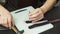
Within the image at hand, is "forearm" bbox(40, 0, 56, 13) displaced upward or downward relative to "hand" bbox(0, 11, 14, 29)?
upward

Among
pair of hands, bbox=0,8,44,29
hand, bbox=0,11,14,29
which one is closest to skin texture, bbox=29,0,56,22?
pair of hands, bbox=0,8,44,29

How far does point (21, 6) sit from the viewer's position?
3.68 ft

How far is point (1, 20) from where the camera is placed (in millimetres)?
923

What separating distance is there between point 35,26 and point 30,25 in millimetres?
28

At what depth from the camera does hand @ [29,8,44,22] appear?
0.99 metres

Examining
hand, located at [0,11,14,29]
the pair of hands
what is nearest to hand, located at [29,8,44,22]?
the pair of hands

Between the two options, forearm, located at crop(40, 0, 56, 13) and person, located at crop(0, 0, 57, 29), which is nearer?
person, located at crop(0, 0, 57, 29)

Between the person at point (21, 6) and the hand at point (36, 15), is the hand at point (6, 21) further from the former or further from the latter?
the hand at point (36, 15)

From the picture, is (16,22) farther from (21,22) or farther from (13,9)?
(13,9)

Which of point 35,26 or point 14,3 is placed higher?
point 14,3

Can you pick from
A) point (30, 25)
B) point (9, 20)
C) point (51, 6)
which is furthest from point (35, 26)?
point (51, 6)

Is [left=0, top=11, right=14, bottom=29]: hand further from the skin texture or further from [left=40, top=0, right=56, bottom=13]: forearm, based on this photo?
[left=40, top=0, right=56, bottom=13]: forearm

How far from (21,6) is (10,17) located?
8.3 inches

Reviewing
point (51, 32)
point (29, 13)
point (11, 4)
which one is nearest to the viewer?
point (51, 32)
